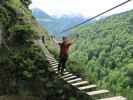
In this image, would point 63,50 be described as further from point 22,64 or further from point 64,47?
point 22,64

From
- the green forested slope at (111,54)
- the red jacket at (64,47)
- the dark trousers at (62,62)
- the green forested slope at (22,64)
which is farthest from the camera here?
the green forested slope at (111,54)

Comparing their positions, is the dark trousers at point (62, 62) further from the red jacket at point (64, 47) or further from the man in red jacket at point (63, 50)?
the red jacket at point (64, 47)

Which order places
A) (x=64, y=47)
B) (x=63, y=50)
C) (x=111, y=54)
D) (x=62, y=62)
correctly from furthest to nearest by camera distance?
(x=111, y=54)
(x=62, y=62)
(x=63, y=50)
(x=64, y=47)

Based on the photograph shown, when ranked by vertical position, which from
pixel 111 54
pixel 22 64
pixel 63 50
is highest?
pixel 111 54

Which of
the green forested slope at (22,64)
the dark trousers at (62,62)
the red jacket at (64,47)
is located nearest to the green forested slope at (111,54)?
the green forested slope at (22,64)

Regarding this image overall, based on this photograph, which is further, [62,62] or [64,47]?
[62,62]

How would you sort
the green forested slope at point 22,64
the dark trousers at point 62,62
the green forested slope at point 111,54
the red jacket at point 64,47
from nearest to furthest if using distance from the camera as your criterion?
1. the green forested slope at point 22,64
2. the red jacket at point 64,47
3. the dark trousers at point 62,62
4. the green forested slope at point 111,54

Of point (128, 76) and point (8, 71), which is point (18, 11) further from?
point (128, 76)

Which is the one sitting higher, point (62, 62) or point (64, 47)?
point (64, 47)

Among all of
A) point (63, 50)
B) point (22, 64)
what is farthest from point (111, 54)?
point (22, 64)

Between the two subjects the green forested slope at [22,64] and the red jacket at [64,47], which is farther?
the red jacket at [64,47]

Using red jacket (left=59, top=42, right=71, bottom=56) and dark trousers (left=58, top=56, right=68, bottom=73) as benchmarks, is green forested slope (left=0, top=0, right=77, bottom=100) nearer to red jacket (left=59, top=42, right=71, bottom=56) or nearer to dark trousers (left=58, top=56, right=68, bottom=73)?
dark trousers (left=58, top=56, right=68, bottom=73)

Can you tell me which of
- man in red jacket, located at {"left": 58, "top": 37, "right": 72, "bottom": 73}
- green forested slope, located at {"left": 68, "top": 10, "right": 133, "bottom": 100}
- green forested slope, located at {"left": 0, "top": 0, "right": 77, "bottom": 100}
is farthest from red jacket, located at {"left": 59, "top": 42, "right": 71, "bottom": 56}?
green forested slope, located at {"left": 68, "top": 10, "right": 133, "bottom": 100}

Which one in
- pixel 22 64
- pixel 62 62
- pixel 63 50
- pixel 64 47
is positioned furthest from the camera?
pixel 62 62
